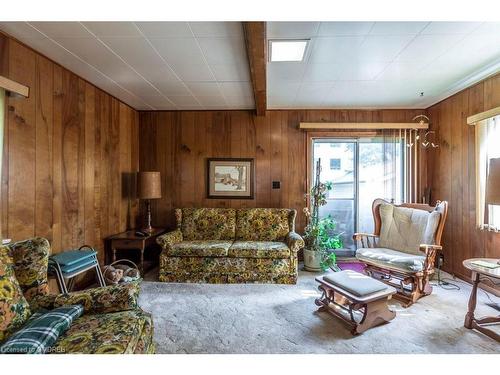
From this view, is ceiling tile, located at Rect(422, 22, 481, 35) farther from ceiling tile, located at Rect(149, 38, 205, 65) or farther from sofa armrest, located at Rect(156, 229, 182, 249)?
sofa armrest, located at Rect(156, 229, 182, 249)

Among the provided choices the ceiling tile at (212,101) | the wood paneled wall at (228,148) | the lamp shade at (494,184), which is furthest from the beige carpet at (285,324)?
the ceiling tile at (212,101)

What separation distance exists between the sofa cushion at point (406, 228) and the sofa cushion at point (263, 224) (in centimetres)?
127

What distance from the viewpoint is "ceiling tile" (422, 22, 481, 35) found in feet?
6.08

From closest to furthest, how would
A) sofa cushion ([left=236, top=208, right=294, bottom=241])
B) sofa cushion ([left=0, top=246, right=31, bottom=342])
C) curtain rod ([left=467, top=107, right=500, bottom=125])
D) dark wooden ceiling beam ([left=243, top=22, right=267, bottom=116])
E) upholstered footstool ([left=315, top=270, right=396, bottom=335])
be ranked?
1. sofa cushion ([left=0, top=246, right=31, bottom=342])
2. dark wooden ceiling beam ([left=243, top=22, right=267, bottom=116])
3. upholstered footstool ([left=315, top=270, right=396, bottom=335])
4. curtain rod ([left=467, top=107, right=500, bottom=125])
5. sofa cushion ([left=236, top=208, right=294, bottom=241])

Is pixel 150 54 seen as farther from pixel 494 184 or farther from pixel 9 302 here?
pixel 494 184

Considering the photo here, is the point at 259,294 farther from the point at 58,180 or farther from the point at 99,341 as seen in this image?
the point at 58,180

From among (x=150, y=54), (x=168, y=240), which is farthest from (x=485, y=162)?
(x=168, y=240)

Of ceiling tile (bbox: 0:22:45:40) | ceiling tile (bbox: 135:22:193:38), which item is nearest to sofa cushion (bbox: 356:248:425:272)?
ceiling tile (bbox: 135:22:193:38)

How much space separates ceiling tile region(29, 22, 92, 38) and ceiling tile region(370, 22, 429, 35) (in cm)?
233

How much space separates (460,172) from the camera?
321 cm

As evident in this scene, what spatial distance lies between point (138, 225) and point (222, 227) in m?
1.56

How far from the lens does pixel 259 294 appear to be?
2744 millimetres
